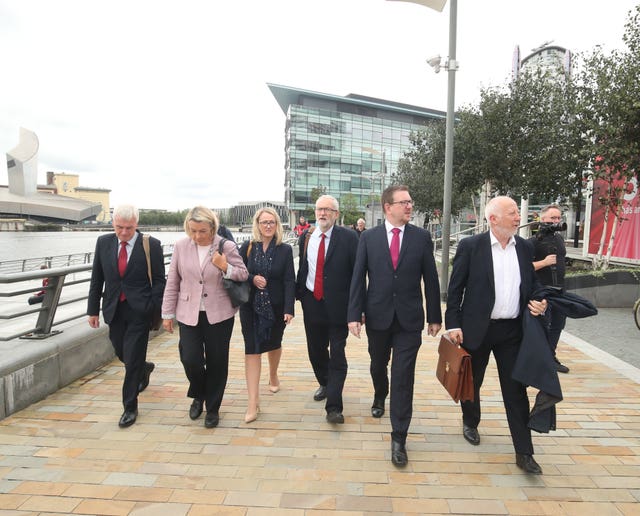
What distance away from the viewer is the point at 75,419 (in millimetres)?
3473

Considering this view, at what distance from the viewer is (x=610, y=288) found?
906cm

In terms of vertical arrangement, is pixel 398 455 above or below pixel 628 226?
below

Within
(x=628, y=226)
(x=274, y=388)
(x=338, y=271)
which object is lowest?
A: (x=274, y=388)

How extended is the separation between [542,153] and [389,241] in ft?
34.1

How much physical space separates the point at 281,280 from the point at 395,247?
43.7 inches

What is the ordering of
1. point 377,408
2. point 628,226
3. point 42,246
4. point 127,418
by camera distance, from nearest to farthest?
point 127,418, point 377,408, point 628,226, point 42,246

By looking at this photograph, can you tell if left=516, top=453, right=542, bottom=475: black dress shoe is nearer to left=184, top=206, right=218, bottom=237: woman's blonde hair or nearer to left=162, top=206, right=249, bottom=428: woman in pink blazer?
left=162, top=206, right=249, bottom=428: woman in pink blazer

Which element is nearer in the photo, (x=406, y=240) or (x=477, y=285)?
(x=477, y=285)

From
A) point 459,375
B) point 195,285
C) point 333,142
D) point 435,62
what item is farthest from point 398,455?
point 333,142

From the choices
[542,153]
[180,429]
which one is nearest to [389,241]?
[180,429]

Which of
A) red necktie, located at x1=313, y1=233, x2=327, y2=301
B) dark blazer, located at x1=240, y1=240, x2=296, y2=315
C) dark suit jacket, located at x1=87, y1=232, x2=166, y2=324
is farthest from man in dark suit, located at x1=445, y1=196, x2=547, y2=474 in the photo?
dark suit jacket, located at x1=87, y1=232, x2=166, y2=324

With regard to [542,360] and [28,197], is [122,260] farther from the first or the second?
[28,197]

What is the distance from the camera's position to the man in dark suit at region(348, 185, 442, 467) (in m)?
3.03

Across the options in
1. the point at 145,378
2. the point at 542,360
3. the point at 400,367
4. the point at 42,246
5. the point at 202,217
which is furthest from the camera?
the point at 42,246
